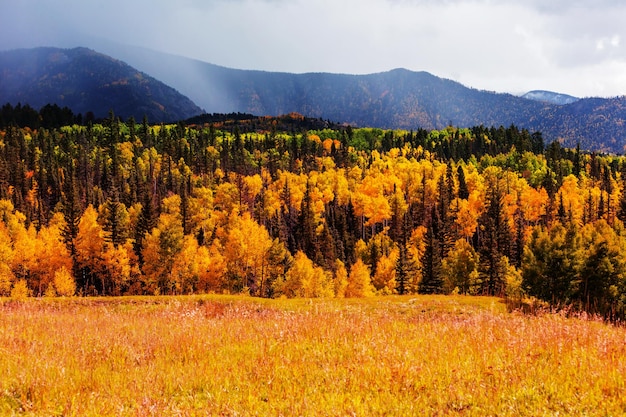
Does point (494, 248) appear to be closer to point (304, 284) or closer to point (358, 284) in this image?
point (358, 284)

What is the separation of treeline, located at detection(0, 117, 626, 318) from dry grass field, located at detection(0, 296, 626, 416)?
10.5 metres

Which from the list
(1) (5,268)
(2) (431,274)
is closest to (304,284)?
(2) (431,274)

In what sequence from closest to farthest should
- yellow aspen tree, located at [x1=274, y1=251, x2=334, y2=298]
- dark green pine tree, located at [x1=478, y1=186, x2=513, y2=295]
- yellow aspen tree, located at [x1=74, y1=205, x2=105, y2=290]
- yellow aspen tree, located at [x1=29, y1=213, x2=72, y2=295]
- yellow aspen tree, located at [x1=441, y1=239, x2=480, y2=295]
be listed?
yellow aspen tree, located at [x1=274, y1=251, x2=334, y2=298], yellow aspen tree, located at [x1=29, y1=213, x2=72, y2=295], dark green pine tree, located at [x1=478, y1=186, x2=513, y2=295], yellow aspen tree, located at [x1=74, y1=205, x2=105, y2=290], yellow aspen tree, located at [x1=441, y1=239, x2=480, y2=295]

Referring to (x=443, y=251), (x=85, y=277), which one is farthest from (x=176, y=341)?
(x=443, y=251)

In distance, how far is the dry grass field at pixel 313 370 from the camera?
6324 millimetres

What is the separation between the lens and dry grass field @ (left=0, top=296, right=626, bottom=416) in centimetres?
632

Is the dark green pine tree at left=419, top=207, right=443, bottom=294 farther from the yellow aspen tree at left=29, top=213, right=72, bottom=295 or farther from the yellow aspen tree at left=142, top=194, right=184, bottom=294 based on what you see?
the yellow aspen tree at left=29, top=213, right=72, bottom=295

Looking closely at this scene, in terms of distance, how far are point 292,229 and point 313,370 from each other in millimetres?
118414

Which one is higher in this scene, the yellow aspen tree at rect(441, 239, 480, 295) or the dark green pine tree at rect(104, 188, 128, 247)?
the dark green pine tree at rect(104, 188, 128, 247)

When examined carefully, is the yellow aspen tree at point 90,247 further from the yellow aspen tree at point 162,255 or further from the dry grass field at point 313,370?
the dry grass field at point 313,370

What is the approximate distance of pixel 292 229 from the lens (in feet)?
414

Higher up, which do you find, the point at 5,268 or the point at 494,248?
the point at 494,248

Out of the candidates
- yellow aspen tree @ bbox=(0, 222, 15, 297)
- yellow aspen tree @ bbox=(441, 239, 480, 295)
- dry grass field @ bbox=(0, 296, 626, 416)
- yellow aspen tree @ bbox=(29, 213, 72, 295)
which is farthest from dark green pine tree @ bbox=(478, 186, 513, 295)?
yellow aspen tree @ bbox=(29, 213, 72, 295)

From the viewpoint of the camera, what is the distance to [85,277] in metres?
78.4
